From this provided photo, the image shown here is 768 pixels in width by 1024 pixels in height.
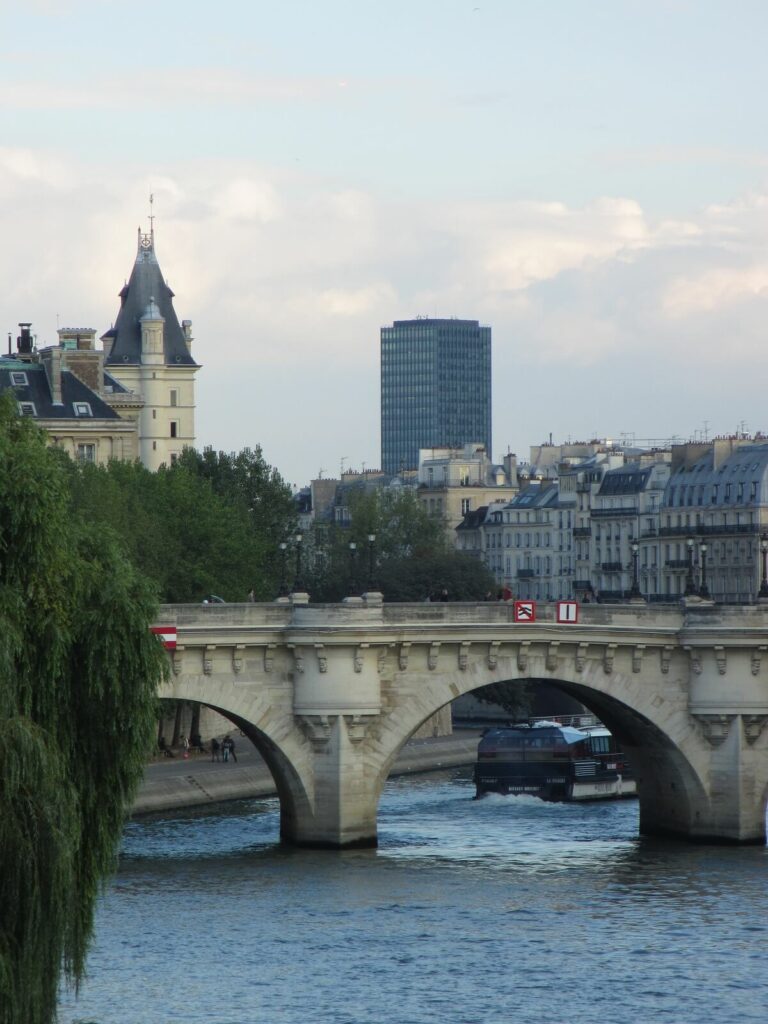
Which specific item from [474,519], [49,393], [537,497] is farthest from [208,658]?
[474,519]

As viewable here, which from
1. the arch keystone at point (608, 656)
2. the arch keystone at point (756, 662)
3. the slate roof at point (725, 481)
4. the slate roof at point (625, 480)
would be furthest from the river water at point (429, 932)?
the slate roof at point (625, 480)

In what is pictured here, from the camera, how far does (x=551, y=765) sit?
81938mm

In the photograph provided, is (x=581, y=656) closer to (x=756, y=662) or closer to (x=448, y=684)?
(x=448, y=684)

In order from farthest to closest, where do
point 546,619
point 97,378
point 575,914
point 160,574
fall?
point 97,378, point 160,574, point 546,619, point 575,914

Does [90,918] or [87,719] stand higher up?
[87,719]

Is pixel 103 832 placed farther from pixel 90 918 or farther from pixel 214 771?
pixel 214 771

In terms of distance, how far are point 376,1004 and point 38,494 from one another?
12.7 m

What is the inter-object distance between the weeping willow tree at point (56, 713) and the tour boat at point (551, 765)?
4037 cm

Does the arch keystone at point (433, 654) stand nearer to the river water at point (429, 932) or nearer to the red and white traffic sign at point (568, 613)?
the red and white traffic sign at point (568, 613)

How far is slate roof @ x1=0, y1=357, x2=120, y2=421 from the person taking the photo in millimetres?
116750

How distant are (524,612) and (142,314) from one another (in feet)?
265

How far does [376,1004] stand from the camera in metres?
46.0

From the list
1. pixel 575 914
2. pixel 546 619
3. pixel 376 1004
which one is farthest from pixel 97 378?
pixel 376 1004

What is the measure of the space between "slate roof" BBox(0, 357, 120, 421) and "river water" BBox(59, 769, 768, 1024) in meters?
49.7
